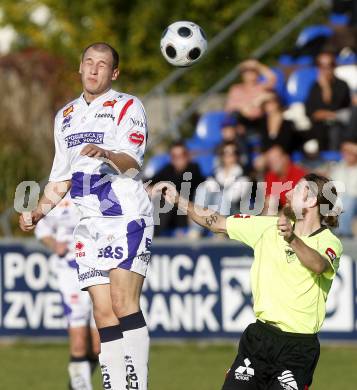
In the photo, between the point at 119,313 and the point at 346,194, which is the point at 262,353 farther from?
the point at 346,194

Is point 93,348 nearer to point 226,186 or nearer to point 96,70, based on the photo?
point 96,70

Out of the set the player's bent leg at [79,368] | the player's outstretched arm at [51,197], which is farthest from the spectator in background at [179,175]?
the player's outstretched arm at [51,197]

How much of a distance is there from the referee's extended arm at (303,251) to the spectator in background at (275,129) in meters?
8.51

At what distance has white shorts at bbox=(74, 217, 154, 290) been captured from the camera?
27.5 ft

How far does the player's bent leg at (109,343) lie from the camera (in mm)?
8391

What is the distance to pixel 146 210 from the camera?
27.9 feet

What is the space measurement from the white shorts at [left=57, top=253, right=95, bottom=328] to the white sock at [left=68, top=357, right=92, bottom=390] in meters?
0.37

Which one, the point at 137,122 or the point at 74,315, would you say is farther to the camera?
the point at 74,315

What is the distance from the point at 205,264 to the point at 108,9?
1135cm

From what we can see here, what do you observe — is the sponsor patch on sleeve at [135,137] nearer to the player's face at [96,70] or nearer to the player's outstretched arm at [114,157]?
the player's outstretched arm at [114,157]

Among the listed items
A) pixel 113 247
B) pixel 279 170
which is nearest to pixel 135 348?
pixel 113 247

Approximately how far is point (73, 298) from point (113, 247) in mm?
2571

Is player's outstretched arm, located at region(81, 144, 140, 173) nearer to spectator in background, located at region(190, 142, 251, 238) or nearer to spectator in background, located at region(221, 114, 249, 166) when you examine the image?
spectator in background, located at region(190, 142, 251, 238)

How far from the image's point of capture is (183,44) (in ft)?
31.4
